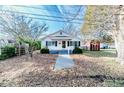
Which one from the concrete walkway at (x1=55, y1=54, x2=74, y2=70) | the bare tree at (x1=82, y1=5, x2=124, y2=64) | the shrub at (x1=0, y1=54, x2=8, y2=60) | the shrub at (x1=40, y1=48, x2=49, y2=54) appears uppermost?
the bare tree at (x1=82, y1=5, x2=124, y2=64)

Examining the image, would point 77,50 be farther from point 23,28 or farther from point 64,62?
point 23,28

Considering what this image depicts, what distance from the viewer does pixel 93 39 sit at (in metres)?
4.23

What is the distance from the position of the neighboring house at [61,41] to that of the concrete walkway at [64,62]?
0.41 ft

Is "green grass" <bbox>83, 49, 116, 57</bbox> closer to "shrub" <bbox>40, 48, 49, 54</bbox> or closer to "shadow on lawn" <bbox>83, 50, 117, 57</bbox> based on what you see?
"shadow on lawn" <bbox>83, 50, 117, 57</bbox>

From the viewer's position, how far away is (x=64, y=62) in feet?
14.0

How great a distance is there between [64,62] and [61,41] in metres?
0.26

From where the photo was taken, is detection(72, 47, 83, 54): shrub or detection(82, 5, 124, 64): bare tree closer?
detection(82, 5, 124, 64): bare tree

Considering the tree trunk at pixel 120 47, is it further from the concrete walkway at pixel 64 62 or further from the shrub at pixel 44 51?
the shrub at pixel 44 51

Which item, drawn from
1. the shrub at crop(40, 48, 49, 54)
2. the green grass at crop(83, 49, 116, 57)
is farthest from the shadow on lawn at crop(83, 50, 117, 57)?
the shrub at crop(40, 48, 49, 54)

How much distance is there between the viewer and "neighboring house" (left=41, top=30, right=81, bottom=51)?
4.23 meters

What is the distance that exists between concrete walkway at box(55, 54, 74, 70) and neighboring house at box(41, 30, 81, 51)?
13cm

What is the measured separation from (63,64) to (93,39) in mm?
485
